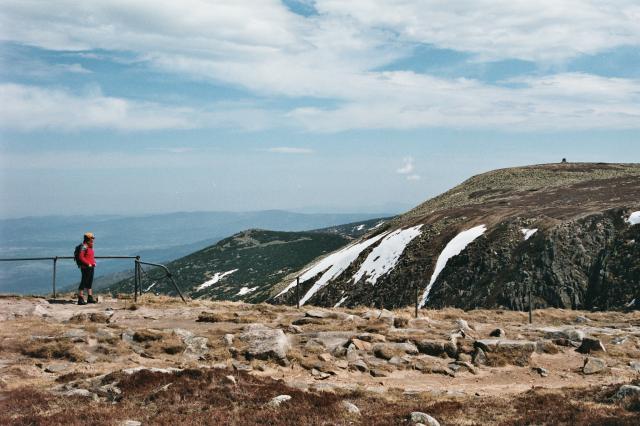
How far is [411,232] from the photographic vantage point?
74.1 meters

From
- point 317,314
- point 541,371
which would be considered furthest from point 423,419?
point 317,314

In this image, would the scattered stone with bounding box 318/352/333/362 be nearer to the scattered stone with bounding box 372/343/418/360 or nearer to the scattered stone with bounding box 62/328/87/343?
the scattered stone with bounding box 372/343/418/360

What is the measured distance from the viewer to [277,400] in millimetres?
14594

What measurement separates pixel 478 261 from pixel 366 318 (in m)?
31.2

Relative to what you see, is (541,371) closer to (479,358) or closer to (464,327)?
(479,358)

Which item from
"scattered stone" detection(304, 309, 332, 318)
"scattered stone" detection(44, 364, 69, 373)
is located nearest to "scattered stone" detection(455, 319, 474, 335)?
"scattered stone" detection(304, 309, 332, 318)

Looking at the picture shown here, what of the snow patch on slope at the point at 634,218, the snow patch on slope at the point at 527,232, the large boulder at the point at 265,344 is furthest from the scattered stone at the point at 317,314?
the snow patch on slope at the point at 634,218

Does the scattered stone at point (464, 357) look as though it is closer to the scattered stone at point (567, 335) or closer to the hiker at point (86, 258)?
the scattered stone at point (567, 335)

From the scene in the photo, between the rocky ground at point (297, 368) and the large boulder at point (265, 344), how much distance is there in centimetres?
5

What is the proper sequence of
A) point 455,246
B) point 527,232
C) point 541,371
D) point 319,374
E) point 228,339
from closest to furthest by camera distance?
point 319,374
point 541,371
point 228,339
point 527,232
point 455,246

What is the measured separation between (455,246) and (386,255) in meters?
11.3

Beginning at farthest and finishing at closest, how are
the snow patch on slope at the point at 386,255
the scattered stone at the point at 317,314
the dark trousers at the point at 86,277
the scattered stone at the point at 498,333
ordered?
1. the snow patch on slope at the point at 386,255
2. the scattered stone at the point at 317,314
3. the dark trousers at the point at 86,277
4. the scattered stone at the point at 498,333

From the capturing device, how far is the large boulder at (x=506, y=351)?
20922mm

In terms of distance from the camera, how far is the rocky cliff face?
4744 cm
